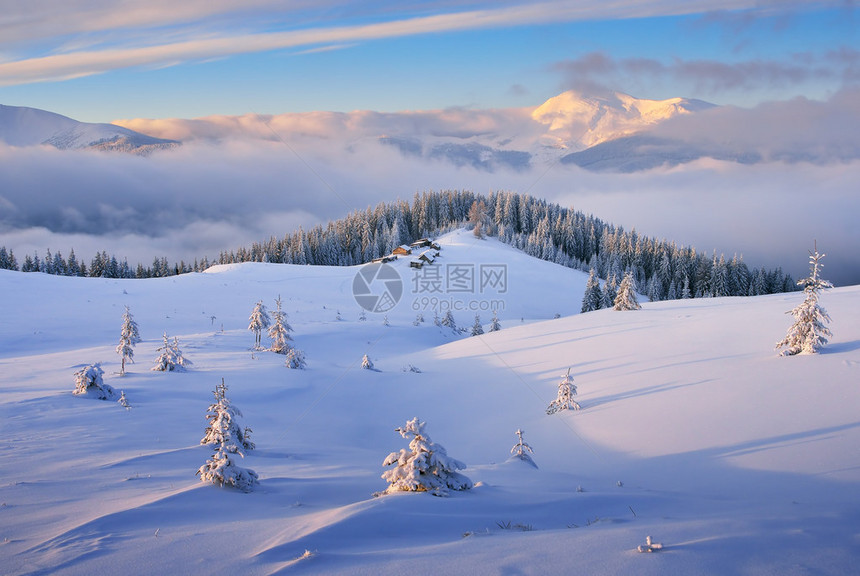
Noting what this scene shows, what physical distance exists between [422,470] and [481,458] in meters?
6.37

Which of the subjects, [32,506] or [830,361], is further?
[830,361]

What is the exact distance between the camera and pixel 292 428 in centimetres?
1420

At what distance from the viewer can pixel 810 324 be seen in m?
14.2

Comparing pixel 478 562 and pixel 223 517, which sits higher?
pixel 478 562

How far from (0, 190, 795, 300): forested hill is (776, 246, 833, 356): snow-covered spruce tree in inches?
3309

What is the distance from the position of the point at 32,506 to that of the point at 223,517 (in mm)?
2710

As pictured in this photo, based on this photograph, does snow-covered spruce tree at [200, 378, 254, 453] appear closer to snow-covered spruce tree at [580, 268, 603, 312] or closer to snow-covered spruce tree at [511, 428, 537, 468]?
snow-covered spruce tree at [511, 428, 537, 468]

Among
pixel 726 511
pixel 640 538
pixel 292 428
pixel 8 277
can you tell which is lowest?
pixel 292 428

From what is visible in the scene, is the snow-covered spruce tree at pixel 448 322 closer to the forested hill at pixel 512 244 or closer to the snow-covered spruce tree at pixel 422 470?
the snow-covered spruce tree at pixel 422 470

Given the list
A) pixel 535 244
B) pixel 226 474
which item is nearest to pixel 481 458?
pixel 226 474

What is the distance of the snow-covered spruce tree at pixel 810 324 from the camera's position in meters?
14.1

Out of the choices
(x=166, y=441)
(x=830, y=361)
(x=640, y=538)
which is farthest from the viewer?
(x=830, y=361)

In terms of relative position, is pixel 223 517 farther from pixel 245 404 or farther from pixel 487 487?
pixel 245 404

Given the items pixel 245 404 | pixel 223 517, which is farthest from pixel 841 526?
pixel 245 404
